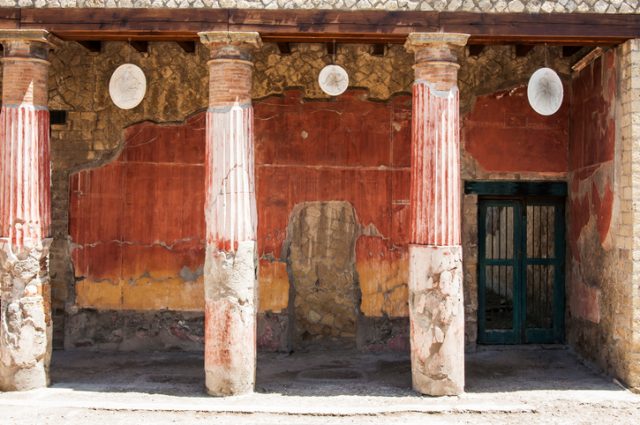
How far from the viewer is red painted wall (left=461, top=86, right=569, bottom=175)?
822 centimetres

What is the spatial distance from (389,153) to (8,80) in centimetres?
456

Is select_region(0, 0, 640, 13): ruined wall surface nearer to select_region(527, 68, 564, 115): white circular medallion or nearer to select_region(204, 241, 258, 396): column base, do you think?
select_region(527, 68, 564, 115): white circular medallion

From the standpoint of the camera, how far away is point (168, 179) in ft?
27.1

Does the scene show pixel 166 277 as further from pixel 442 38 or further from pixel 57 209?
pixel 442 38

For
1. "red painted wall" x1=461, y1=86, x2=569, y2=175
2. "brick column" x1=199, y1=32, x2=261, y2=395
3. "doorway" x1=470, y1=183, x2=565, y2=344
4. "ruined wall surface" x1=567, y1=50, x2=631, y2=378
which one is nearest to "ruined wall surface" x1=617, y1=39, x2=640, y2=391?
"ruined wall surface" x1=567, y1=50, x2=631, y2=378

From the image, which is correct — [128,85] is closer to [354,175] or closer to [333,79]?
[333,79]

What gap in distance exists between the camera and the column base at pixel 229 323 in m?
6.18

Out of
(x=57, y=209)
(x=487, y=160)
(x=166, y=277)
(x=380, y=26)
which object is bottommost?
(x=166, y=277)

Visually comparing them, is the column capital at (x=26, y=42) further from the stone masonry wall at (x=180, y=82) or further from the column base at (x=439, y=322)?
the column base at (x=439, y=322)

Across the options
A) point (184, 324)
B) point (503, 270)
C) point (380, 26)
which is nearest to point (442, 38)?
point (380, 26)

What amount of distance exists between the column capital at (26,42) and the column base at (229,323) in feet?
8.93

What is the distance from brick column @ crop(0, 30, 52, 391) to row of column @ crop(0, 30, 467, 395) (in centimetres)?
1

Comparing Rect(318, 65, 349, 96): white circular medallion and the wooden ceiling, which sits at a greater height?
the wooden ceiling

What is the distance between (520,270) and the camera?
27.4 ft
